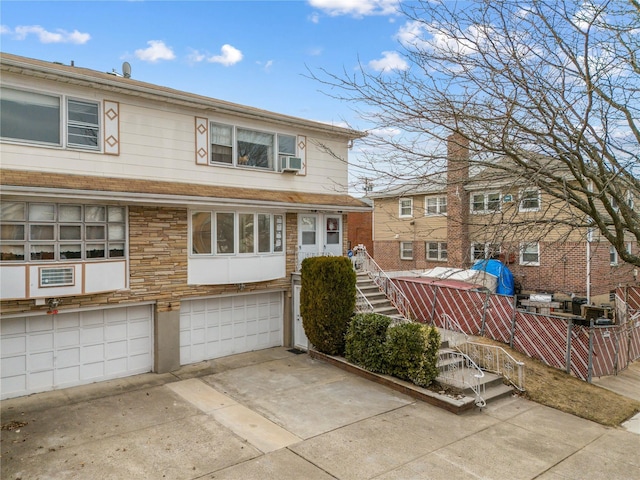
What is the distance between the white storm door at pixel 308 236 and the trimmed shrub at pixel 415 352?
4.77 metres

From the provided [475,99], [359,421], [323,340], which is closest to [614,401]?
[359,421]

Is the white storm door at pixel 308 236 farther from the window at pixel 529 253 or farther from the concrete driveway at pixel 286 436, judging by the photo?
the window at pixel 529 253

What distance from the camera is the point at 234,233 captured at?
1238 cm

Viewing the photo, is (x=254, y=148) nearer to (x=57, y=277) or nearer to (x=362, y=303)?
(x=362, y=303)

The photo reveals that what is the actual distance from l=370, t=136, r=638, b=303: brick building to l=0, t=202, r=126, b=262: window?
253 inches

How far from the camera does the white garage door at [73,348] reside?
376 inches

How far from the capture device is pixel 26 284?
29.1ft

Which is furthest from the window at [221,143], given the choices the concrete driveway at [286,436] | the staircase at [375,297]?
the concrete driveway at [286,436]

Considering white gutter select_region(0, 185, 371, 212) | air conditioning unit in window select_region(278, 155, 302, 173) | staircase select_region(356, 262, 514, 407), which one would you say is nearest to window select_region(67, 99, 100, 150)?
white gutter select_region(0, 185, 371, 212)

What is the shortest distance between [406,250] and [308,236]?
1127 cm

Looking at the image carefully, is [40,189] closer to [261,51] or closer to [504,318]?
[261,51]

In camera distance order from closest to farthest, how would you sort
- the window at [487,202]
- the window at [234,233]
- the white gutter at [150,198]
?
the window at [487,202] < the white gutter at [150,198] < the window at [234,233]

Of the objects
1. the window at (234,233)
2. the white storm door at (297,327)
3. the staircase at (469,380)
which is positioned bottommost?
the staircase at (469,380)

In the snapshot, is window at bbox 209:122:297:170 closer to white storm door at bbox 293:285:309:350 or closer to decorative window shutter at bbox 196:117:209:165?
decorative window shutter at bbox 196:117:209:165
